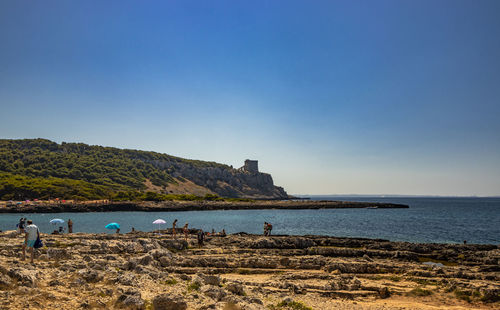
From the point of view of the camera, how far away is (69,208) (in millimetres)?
84312

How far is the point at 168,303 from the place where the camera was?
9.14 meters

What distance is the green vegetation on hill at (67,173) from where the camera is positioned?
102750 mm

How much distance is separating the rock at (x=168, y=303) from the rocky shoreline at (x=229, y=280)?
0.09ft

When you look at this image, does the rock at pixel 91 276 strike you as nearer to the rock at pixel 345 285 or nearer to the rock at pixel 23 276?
the rock at pixel 23 276

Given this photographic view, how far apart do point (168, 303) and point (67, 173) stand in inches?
6173

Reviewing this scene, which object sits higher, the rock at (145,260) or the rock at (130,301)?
the rock at (130,301)

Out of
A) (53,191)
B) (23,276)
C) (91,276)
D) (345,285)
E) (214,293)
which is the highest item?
(23,276)

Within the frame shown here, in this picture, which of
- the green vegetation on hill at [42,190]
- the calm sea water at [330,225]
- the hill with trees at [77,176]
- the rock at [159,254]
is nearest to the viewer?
the rock at [159,254]

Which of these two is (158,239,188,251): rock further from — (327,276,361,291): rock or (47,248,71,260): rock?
(327,276,361,291): rock

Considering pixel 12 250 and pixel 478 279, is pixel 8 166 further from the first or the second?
pixel 478 279

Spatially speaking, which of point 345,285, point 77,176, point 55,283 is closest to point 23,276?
point 55,283

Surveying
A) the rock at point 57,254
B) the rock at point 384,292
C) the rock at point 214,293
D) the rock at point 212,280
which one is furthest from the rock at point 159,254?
the rock at point 384,292

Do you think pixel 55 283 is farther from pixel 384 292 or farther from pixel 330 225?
pixel 330 225

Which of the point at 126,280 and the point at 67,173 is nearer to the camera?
the point at 126,280
